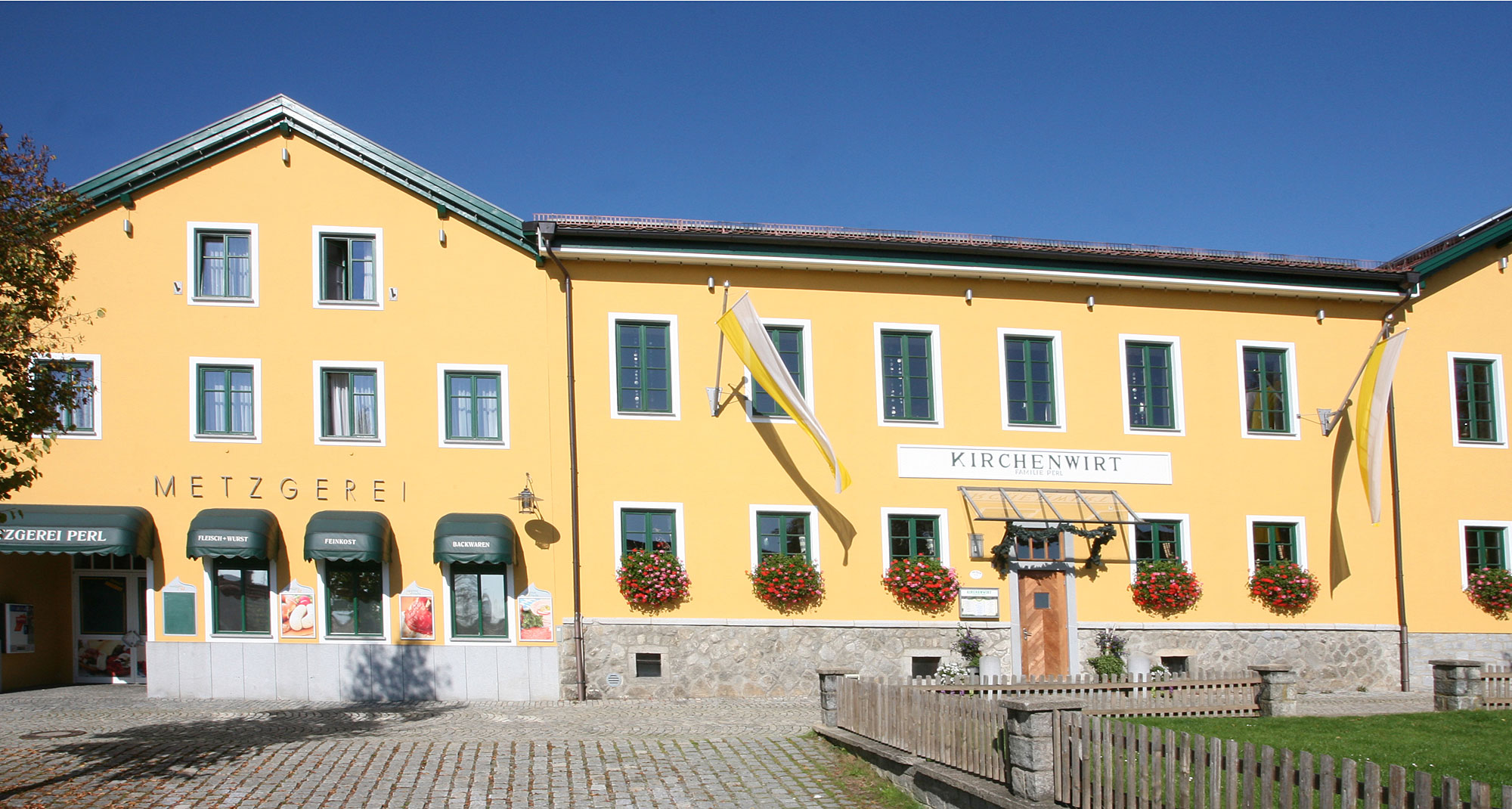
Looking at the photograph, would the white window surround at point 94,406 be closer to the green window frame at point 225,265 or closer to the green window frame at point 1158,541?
the green window frame at point 225,265

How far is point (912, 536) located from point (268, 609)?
33.2 ft

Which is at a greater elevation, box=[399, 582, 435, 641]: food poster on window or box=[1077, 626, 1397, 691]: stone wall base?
box=[399, 582, 435, 641]: food poster on window

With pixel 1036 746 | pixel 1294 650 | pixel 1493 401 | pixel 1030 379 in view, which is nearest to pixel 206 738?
pixel 1036 746

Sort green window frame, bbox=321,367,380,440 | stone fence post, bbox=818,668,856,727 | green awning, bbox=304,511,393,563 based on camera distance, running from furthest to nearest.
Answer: green window frame, bbox=321,367,380,440
green awning, bbox=304,511,393,563
stone fence post, bbox=818,668,856,727

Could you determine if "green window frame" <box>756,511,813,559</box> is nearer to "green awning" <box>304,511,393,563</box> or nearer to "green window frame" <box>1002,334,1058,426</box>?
"green window frame" <box>1002,334,1058,426</box>

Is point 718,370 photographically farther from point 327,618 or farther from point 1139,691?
point 1139,691

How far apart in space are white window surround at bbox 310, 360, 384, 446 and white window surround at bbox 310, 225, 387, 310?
0.90 meters

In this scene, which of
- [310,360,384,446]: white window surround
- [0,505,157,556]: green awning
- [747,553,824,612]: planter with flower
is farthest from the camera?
[747,553,824,612]: planter with flower

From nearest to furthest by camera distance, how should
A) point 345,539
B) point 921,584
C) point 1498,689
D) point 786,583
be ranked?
point 1498,689
point 345,539
point 786,583
point 921,584

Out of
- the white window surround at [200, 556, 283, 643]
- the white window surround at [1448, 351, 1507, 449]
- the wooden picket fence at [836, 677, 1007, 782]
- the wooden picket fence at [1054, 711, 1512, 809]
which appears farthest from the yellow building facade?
the wooden picket fence at [1054, 711, 1512, 809]

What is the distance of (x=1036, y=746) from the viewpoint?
9.44 metres

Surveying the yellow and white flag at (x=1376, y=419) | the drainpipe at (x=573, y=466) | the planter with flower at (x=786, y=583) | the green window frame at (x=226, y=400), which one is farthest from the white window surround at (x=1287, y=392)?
the green window frame at (x=226, y=400)

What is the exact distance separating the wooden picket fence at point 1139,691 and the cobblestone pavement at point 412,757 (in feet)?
7.52

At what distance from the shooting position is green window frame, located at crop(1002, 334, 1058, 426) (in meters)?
20.8
